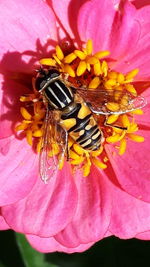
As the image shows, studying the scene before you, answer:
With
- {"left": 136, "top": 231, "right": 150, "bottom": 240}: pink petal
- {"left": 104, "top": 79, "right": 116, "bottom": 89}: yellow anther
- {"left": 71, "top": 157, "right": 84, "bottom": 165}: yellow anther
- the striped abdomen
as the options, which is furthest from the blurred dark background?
{"left": 104, "top": 79, "right": 116, "bottom": 89}: yellow anther

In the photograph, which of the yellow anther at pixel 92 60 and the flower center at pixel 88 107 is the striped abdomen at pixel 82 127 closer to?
the flower center at pixel 88 107

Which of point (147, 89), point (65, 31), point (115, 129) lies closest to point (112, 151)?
point (115, 129)

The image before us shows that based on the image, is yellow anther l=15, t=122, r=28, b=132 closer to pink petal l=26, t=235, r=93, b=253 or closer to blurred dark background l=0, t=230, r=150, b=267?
pink petal l=26, t=235, r=93, b=253

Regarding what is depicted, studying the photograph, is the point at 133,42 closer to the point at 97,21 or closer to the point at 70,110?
the point at 97,21

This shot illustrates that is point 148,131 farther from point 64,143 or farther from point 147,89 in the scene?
point 64,143

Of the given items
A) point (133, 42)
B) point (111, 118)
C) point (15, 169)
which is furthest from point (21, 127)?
point (133, 42)

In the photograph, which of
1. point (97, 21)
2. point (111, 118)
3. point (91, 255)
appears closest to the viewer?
point (97, 21)
